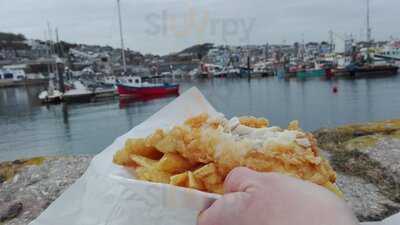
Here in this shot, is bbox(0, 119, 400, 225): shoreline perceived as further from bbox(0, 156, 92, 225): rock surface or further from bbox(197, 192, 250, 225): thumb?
bbox(197, 192, 250, 225): thumb

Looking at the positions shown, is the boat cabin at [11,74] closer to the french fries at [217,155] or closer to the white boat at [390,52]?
the white boat at [390,52]

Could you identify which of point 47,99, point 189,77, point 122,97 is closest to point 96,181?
point 122,97

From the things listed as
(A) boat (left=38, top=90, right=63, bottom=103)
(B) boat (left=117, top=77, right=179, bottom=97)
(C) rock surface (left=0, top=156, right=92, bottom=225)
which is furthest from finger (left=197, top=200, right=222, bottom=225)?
(A) boat (left=38, top=90, right=63, bottom=103)

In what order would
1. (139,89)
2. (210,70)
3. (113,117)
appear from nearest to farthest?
(113,117) → (210,70) → (139,89)

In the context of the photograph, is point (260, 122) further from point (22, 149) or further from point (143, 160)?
point (22, 149)

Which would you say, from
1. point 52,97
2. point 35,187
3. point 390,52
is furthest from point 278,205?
point 390,52

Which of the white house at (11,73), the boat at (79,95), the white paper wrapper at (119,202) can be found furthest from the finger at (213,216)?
the white house at (11,73)

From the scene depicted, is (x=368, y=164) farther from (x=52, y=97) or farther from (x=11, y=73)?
(x=11, y=73)
